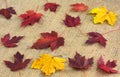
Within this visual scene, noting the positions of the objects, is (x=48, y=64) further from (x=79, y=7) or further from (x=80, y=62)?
(x=79, y=7)

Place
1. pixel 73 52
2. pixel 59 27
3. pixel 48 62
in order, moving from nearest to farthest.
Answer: pixel 48 62, pixel 73 52, pixel 59 27

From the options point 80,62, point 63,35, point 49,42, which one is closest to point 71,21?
point 63,35

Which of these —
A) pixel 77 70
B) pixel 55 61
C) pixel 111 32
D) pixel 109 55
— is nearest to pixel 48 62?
pixel 55 61

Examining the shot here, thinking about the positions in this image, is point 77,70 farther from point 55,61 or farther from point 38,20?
point 38,20

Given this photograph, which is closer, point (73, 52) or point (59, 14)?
point (73, 52)

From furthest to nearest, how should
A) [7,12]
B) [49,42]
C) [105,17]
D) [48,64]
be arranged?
[7,12] → [105,17] → [49,42] → [48,64]

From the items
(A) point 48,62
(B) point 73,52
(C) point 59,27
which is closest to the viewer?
(A) point 48,62

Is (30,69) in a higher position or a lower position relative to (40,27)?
lower
